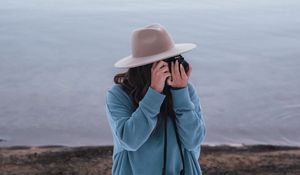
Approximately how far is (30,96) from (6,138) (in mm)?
1219

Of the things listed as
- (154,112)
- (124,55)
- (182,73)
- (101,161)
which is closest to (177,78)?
(182,73)

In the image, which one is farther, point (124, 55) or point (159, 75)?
point (124, 55)

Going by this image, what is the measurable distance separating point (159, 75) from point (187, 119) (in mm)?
189

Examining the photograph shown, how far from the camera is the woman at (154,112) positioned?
1791 mm

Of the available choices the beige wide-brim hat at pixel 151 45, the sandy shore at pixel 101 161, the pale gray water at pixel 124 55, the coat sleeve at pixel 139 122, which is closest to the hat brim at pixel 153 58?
the beige wide-brim hat at pixel 151 45

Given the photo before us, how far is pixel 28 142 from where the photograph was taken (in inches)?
198

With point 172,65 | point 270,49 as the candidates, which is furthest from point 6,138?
point 270,49

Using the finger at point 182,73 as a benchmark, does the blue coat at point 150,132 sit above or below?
below

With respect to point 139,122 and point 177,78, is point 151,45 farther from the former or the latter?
point 139,122

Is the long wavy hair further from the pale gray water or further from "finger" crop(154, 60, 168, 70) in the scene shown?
the pale gray water

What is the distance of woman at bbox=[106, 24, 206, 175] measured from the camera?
5.88ft

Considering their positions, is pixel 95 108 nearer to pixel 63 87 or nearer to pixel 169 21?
pixel 63 87

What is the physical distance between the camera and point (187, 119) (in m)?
1.81

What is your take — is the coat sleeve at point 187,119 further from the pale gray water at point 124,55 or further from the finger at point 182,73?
the pale gray water at point 124,55
